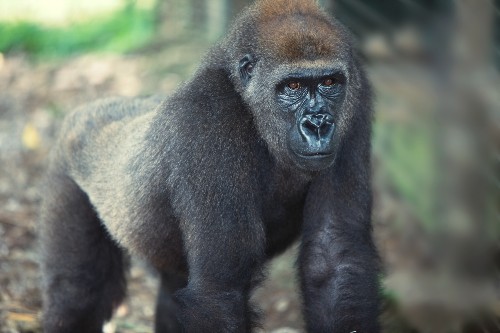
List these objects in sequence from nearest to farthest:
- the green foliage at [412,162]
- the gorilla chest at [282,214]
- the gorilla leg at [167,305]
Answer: the gorilla chest at [282,214]
the gorilla leg at [167,305]
the green foliage at [412,162]

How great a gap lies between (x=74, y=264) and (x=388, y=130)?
175 inches

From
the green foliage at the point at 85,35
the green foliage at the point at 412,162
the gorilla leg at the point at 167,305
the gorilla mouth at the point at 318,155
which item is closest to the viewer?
the gorilla mouth at the point at 318,155

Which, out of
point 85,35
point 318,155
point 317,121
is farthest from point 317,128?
point 85,35

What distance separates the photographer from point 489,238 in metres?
7.13

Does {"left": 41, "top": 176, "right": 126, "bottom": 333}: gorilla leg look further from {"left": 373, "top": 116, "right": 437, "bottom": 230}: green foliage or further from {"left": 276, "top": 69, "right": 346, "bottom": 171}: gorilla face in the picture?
{"left": 373, "top": 116, "right": 437, "bottom": 230}: green foliage

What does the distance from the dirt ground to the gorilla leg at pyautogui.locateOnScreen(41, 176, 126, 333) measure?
56 cm

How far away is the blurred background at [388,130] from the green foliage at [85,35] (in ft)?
0.07

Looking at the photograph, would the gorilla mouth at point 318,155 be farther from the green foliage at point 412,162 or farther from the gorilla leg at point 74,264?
the green foliage at point 412,162

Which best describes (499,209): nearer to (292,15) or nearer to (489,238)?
(489,238)

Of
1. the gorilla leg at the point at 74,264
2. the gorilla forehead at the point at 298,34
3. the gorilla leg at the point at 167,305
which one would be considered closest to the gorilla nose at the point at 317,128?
the gorilla forehead at the point at 298,34

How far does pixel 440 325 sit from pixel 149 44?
7804 millimetres

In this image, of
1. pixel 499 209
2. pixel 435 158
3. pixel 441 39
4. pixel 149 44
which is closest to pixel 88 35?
pixel 149 44

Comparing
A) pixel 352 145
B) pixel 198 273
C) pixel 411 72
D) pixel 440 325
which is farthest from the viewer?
pixel 411 72

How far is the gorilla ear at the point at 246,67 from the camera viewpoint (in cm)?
526
